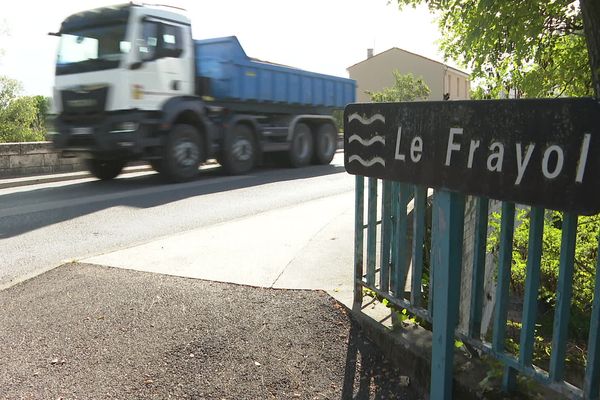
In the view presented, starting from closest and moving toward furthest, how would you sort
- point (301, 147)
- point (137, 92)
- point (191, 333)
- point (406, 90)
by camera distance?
point (191, 333), point (137, 92), point (301, 147), point (406, 90)

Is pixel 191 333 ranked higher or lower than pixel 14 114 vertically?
lower

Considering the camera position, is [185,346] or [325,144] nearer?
[185,346]

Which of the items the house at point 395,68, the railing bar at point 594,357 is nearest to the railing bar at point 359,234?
the railing bar at point 594,357

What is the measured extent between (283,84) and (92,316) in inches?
448

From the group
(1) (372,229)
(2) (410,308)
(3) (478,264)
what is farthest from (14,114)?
(3) (478,264)

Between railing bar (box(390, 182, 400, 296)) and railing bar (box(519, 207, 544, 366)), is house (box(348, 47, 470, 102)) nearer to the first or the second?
railing bar (box(390, 182, 400, 296))

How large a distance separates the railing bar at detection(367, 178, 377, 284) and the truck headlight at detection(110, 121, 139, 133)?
7.77 meters

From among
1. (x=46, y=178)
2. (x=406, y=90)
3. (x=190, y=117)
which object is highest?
(x=406, y=90)

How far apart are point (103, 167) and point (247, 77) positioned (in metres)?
3.96

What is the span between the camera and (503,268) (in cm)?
222

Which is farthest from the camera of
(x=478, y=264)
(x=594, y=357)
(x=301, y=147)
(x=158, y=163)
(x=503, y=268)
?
(x=301, y=147)

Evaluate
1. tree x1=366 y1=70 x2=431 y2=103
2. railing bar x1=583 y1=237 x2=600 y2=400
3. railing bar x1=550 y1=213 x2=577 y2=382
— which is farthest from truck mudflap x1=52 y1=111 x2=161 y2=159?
tree x1=366 y1=70 x2=431 y2=103

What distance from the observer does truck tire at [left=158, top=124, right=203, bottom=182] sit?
11.1 metres

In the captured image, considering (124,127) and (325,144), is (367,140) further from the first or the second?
(325,144)
